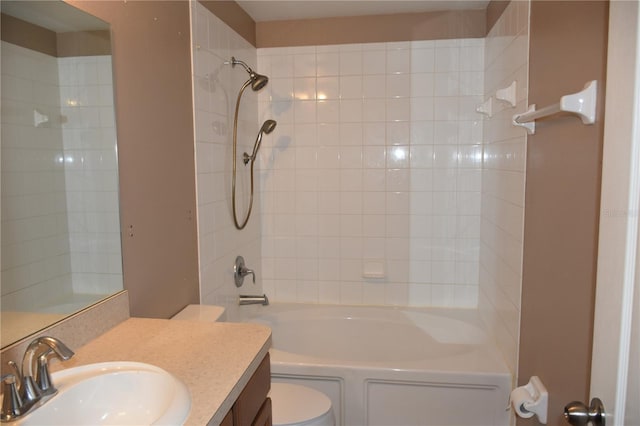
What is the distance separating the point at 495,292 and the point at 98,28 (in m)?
2.21

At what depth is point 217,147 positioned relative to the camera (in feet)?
7.88

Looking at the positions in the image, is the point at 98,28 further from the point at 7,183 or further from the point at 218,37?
the point at 218,37

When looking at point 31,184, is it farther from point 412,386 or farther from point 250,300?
point 412,386

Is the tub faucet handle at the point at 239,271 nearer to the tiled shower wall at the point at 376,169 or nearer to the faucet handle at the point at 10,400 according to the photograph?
the tiled shower wall at the point at 376,169

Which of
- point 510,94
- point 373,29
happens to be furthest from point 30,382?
point 373,29

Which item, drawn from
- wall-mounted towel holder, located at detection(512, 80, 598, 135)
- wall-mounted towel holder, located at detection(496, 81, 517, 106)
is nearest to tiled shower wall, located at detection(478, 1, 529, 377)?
wall-mounted towel holder, located at detection(496, 81, 517, 106)

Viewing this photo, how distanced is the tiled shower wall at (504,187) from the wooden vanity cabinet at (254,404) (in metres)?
1.21

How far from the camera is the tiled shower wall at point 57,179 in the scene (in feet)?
3.68

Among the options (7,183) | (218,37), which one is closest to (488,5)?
(218,37)

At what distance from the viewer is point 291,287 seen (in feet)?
10.6

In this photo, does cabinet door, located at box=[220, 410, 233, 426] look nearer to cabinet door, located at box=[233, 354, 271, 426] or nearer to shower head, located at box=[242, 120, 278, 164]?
cabinet door, located at box=[233, 354, 271, 426]

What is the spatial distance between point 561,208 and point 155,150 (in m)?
1.49

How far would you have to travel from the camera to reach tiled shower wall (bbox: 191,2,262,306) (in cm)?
221

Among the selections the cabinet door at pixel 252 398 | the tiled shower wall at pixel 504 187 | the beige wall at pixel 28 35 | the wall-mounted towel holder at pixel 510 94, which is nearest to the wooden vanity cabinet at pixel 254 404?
the cabinet door at pixel 252 398
